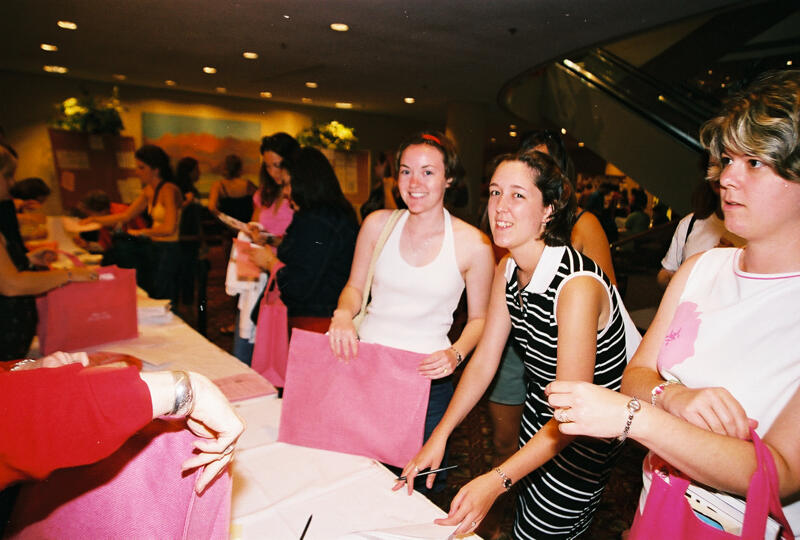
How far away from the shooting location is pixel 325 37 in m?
5.59

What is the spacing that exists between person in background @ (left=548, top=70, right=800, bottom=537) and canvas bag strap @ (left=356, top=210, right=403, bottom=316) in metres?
0.98

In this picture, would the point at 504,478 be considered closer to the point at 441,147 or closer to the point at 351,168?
the point at 441,147

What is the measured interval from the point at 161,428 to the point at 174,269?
409cm

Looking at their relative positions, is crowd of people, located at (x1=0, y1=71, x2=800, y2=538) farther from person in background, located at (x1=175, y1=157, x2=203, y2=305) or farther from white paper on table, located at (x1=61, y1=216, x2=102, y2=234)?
person in background, located at (x1=175, y1=157, x2=203, y2=305)

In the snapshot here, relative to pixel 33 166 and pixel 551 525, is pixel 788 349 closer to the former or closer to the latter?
pixel 551 525

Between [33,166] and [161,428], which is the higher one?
[33,166]

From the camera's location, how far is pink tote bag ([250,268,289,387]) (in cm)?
246

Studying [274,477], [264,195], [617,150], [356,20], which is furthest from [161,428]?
[617,150]

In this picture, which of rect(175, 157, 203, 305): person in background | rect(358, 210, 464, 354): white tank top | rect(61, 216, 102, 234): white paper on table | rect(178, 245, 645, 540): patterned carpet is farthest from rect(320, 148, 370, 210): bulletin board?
rect(358, 210, 464, 354): white tank top

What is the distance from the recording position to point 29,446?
611 mm

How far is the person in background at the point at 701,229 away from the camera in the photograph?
2309mm

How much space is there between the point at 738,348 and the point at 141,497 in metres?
1.15

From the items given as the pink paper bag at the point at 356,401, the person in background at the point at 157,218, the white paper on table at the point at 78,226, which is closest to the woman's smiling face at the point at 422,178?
the pink paper bag at the point at 356,401

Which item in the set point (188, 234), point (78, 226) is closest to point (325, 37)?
point (188, 234)
